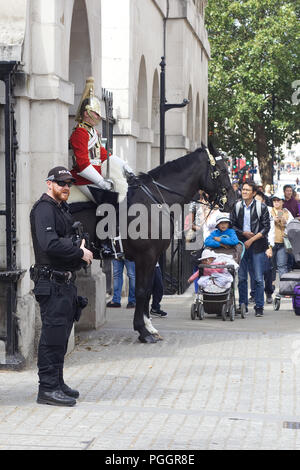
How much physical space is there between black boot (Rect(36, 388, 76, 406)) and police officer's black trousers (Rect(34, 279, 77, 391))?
0.04 meters

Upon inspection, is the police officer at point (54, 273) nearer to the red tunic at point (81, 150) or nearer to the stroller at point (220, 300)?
the red tunic at point (81, 150)

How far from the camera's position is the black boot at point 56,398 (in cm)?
766

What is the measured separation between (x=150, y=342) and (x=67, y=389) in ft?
10.2

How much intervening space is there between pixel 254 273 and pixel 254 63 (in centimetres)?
3082

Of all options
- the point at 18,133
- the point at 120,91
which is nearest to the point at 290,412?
the point at 18,133

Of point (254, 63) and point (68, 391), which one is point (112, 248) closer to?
point (68, 391)

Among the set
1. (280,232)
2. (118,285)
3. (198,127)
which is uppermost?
(198,127)

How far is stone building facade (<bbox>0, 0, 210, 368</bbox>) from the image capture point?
923cm

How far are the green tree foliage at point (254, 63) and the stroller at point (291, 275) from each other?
28945mm

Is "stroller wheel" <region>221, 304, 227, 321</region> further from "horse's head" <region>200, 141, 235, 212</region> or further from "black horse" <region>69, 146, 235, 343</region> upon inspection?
"black horse" <region>69, 146, 235, 343</region>

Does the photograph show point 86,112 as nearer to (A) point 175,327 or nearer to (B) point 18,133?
(B) point 18,133

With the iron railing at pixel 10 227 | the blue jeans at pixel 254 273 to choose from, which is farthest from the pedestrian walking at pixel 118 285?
the iron railing at pixel 10 227

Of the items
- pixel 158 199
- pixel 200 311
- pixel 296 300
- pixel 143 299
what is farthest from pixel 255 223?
pixel 143 299

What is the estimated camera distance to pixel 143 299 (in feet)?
36.3
